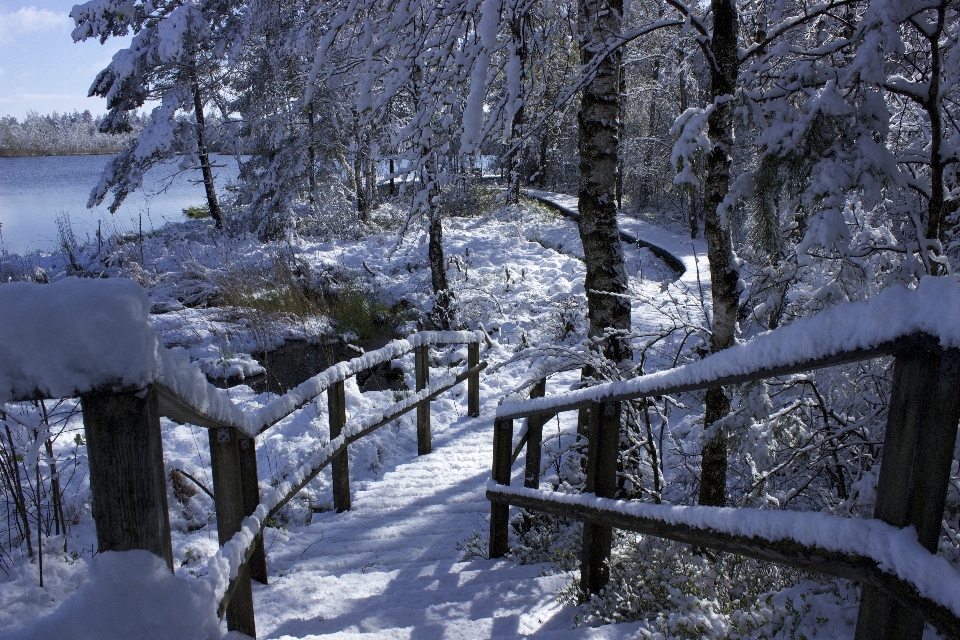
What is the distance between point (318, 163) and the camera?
16984 millimetres

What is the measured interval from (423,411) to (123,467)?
14.5ft

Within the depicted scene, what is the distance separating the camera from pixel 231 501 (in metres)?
2.28

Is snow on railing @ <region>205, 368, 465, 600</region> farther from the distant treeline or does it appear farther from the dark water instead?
→ the distant treeline

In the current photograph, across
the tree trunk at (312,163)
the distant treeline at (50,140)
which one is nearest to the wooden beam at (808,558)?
the tree trunk at (312,163)

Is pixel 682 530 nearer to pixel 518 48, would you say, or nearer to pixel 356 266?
pixel 518 48

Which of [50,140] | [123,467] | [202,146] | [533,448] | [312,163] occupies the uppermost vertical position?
[50,140]

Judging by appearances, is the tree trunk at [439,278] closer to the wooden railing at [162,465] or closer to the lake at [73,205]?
the wooden railing at [162,465]

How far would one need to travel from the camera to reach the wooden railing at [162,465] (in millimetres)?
1169

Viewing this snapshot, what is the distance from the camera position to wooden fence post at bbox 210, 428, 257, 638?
2225 millimetres

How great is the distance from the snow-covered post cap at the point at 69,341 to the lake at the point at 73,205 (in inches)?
489

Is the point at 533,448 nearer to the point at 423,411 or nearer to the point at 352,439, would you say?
the point at 352,439

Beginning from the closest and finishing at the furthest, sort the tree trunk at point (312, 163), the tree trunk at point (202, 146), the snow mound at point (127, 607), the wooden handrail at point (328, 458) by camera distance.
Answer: the snow mound at point (127, 607)
the wooden handrail at point (328, 458)
the tree trunk at point (312, 163)
the tree trunk at point (202, 146)

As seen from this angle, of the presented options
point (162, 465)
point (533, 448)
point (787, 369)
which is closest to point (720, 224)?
point (787, 369)

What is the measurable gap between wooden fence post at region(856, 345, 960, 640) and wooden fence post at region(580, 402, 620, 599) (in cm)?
131
